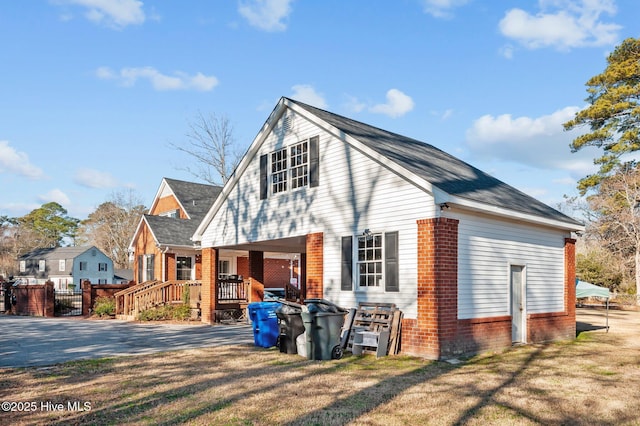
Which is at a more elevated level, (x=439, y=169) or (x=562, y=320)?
(x=439, y=169)

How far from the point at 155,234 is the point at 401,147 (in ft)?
52.5

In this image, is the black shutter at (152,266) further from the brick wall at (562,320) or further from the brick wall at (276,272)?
the brick wall at (562,320)

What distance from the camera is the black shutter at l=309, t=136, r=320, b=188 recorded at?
51.2ft

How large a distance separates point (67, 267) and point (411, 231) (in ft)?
223

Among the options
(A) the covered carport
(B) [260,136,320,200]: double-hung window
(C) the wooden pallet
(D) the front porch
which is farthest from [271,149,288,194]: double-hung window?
(D) the front porch

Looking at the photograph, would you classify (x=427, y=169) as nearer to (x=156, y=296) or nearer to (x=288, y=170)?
(x=288, y=170)

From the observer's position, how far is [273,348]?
13.8m

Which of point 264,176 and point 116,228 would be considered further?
point 116,228

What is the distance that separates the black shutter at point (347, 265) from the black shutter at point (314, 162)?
2135mm

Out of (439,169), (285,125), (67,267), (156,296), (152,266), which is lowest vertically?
(67,267)

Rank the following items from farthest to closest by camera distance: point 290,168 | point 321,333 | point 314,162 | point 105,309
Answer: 1. point 105,309
2. point 290,168
3. point 314,162
4. point 321,333

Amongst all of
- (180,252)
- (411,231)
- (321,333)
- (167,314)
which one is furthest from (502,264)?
(180,252)

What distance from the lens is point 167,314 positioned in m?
23.1

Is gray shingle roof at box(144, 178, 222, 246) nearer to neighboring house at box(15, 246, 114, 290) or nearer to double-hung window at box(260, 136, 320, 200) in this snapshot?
double-hung window at box(260, 136, 320, 200)
